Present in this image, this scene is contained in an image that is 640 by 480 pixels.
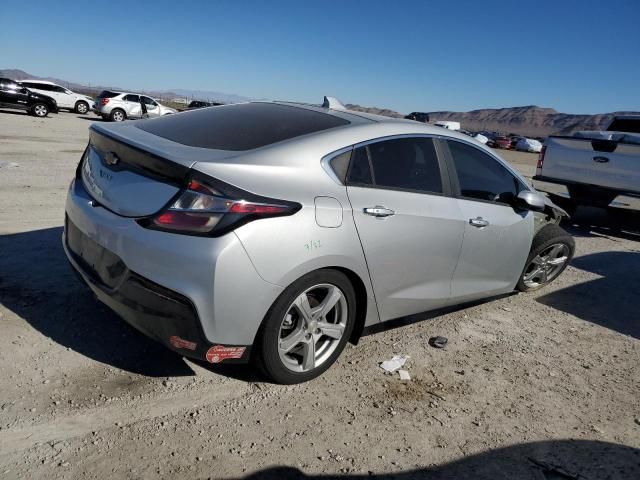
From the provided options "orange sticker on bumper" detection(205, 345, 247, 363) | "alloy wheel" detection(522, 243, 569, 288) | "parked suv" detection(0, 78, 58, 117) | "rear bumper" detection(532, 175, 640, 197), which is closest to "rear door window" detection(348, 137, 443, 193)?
"orange sticker on bumper" detection(205, 345, 247, 363)

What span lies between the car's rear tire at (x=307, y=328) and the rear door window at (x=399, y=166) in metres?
0.64

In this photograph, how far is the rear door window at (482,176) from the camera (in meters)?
3.75

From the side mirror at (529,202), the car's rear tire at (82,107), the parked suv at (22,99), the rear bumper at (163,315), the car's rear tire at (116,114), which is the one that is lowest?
the car's rear tire at (82,107)

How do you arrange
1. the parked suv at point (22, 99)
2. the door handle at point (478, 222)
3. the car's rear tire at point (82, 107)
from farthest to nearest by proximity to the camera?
the car's rear tire at point (82, 107) < the parked suv at point (22, 99) < the door handle at point (478, 222)

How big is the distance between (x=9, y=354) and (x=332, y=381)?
192cm

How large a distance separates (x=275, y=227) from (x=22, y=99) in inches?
984

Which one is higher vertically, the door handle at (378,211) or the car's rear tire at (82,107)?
the door handle at (378,211)

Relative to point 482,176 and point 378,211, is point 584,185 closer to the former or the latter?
point 482,176

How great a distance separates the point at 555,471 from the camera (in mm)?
2551

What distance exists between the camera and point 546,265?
5059 mm

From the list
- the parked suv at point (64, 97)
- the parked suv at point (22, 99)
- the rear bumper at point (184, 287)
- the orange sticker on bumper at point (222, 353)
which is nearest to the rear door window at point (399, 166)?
the rear bumper at point (184, 287)

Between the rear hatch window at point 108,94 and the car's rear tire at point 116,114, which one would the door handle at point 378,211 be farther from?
the rear hatch window at point 108,94

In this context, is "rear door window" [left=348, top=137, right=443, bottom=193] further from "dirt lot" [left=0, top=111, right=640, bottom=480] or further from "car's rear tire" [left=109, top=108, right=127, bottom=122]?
"car's rear tire" [left=109, top=108, right=127, bottom=122]

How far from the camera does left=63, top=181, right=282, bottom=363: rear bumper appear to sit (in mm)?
2436
